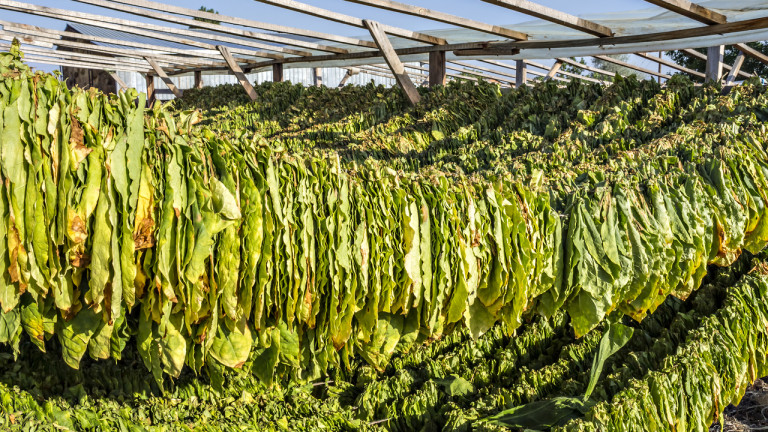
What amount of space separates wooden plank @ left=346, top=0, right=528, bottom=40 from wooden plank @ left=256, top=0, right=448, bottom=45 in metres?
0.49

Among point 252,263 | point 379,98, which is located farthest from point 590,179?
point 379,98

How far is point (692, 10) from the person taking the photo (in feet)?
9.93

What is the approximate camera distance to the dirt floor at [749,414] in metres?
2.06

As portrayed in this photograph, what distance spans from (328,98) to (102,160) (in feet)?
11.6

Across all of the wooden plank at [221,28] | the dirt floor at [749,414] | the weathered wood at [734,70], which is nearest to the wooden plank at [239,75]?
the wooden plank at [221,28]

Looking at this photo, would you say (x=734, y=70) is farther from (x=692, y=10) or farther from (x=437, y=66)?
(x=692, y=10)

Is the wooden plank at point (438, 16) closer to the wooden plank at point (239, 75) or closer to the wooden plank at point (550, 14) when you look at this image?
the wooden plank at point (550, 14)

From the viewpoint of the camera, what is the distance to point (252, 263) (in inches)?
48.6

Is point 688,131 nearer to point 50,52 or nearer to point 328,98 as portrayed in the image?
point 328,98

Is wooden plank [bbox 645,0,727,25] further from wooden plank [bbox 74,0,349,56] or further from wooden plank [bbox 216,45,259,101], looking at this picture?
wooden plank [bbox 216,45,259,101]

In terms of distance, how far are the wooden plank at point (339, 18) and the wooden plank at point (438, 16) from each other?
488mm

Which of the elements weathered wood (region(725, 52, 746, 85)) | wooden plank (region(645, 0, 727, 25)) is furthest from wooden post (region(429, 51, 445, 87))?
weathered wood (region(725, 52, 746, 85))

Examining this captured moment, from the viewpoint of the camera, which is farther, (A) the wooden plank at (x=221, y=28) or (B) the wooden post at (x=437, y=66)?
(B) the wooden post at (x=437, y=66)

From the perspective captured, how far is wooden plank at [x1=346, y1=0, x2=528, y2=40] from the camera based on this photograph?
128 inches
